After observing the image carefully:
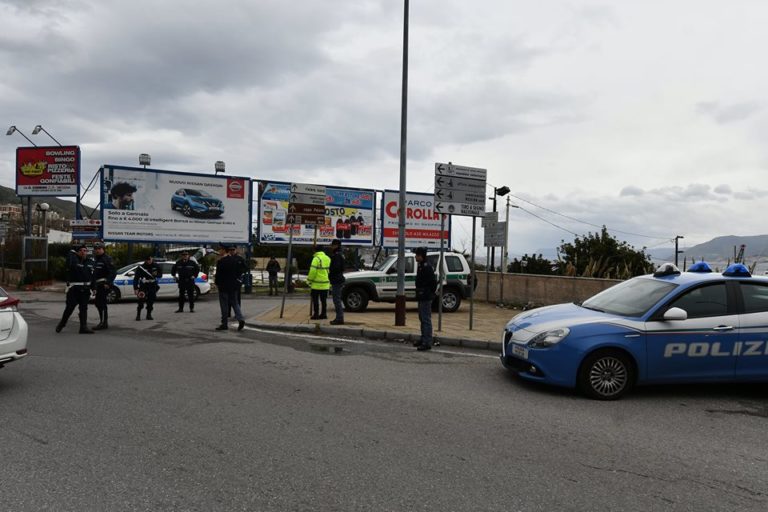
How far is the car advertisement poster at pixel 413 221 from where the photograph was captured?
2627 centimetres

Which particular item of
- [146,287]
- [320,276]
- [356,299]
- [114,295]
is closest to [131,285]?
[114,295]

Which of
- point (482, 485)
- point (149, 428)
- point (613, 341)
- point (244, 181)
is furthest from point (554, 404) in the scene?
point (244, 181)

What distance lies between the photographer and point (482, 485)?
12.6 ft

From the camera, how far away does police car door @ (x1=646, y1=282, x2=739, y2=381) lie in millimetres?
6355

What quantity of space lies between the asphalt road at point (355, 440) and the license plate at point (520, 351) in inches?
16.8

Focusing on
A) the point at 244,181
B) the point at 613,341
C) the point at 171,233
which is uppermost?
the point at 244,181

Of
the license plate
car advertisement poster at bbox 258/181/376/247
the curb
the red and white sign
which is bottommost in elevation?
A: the curb

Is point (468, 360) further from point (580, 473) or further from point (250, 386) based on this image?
point (580, 473)

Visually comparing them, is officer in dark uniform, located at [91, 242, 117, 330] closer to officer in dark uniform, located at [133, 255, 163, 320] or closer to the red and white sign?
officer in dark uniform, located at [133, 255, 163, 320]

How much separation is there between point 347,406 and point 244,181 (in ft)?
64.6

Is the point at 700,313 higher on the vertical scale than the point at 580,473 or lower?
higher

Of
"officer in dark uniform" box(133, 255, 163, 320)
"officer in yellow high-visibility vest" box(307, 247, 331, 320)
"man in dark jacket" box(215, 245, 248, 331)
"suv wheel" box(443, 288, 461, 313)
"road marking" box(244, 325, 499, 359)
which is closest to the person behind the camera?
"road marking" box(244, 325, 499, 359)

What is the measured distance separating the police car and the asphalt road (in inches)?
11.8

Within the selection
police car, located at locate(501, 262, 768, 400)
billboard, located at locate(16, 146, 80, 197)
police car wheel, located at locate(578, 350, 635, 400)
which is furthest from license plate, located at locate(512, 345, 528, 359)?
billboard, located at locate(16, 146, 80, 197)
